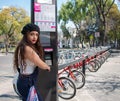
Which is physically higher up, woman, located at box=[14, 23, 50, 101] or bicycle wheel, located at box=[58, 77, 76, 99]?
woman, located at box=[14, 23, 50, 101]

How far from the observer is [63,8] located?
69.9 m

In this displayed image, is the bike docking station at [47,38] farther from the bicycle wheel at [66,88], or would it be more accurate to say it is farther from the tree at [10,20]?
the tree at [10,20]

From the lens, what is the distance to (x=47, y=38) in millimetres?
6012

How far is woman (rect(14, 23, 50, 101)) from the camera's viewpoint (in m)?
4.23

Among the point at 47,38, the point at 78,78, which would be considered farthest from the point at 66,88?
the point at 47,38

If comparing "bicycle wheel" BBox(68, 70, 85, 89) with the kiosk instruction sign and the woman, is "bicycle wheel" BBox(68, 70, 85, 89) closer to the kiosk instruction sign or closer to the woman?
the kiosk instruction sign

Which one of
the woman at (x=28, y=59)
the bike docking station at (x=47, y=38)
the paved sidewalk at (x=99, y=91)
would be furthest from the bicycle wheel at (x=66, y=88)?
the woman at (x=28, y=59)

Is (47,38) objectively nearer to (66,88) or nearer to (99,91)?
(66,88)

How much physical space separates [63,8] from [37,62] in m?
66.3

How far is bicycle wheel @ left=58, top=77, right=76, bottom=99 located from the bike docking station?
74.0 inches

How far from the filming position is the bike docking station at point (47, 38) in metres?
5.91

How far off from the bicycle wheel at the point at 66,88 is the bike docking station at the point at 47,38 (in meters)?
1.88

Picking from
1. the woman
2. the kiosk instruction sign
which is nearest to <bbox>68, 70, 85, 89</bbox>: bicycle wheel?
the kiosk instruction sign

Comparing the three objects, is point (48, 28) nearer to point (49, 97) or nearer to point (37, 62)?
point (49, 97)
